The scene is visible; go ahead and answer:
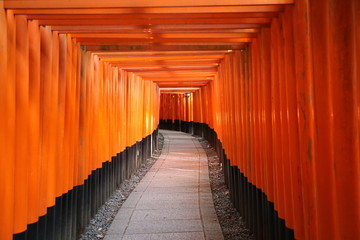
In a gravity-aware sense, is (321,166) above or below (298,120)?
below

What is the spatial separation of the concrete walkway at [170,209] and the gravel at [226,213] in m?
0.13

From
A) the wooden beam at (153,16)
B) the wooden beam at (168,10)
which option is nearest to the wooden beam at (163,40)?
the wooden beam at (153,16)

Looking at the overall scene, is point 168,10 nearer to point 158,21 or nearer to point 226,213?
point 158,21

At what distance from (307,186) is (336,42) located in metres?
1.14

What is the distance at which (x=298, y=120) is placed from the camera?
8.94ft

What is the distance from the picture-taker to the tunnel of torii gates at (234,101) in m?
2.13

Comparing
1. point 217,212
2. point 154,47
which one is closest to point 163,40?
point 154,47

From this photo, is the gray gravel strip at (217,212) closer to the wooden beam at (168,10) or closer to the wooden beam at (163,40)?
the wooden beam at (163,40)

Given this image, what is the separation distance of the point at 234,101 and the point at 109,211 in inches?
128

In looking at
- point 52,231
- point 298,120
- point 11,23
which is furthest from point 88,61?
point 298,120

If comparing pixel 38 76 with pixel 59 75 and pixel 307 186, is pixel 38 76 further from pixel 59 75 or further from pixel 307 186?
pixel 307 186

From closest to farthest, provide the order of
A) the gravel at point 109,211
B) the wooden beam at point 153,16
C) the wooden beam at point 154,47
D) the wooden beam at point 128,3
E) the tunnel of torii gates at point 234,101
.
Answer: the tunnel of torii gates at point 234,101 < the wooden beam at point 128,3 < the wooden beam at point 153,16 < the wooden beam at point 154,47 < the gravel at point 109,211

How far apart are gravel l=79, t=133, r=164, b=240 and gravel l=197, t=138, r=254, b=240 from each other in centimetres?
202

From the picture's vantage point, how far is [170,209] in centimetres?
636
